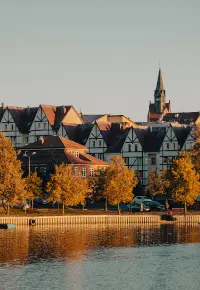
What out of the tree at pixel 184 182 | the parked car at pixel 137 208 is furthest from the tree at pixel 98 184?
the tree at pixel 184 182

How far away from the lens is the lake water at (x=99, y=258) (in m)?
92.5

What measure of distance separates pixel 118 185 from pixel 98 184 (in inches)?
180

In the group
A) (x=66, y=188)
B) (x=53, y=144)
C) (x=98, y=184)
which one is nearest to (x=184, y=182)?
(x=98, y=184)

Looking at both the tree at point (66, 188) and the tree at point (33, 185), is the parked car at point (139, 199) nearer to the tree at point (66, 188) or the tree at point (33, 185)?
the tree at point (66, 188)

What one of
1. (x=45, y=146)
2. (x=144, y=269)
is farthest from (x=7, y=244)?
(x=45, y=146)

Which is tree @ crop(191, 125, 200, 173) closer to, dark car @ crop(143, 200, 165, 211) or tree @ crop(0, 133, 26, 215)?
dark car @ crop(143, 200, 165, 211)

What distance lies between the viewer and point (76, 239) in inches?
5037

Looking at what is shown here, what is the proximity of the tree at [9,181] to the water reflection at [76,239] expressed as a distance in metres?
9.52

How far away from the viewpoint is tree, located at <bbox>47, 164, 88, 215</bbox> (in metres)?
160

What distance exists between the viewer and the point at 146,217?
15888cm

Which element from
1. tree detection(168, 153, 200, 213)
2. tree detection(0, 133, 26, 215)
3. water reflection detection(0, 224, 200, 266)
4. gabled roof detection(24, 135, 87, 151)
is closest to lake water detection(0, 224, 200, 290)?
water reflection detection(0, 224, 200, 266)

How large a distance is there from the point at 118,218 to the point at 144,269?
5541 cm

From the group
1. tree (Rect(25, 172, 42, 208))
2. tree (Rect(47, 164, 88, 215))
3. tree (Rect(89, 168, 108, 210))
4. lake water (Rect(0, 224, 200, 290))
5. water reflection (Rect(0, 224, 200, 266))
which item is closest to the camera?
lake water (Rect(0, 224, 200, 290))

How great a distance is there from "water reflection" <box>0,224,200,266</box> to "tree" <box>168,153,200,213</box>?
51.2ft
